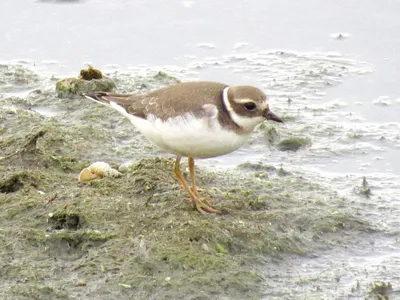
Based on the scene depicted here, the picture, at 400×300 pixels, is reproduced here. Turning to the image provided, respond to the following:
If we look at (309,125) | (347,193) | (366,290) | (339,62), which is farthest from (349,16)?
(366,290)

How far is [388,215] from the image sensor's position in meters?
6.94

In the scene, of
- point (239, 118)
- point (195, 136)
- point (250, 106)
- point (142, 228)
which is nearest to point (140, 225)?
point (142, 228)

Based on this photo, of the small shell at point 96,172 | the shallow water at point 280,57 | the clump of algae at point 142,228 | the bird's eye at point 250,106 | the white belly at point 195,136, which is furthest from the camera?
the shallow water at point 280,57

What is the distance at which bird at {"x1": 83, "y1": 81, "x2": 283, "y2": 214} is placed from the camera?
6285 millimetres

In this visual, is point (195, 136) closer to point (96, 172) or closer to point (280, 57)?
point (96, 172)

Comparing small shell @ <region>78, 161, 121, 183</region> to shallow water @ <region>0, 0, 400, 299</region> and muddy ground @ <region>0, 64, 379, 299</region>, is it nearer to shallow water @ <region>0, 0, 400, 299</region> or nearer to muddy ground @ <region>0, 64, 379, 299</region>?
muddy ground @ <region>0, 64, 379, 299</region>

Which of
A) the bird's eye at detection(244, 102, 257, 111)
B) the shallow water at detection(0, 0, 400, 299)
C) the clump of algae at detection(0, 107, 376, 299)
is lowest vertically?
the clump of algae at detection(0, 107, 376, 299)

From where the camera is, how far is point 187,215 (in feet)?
21.4

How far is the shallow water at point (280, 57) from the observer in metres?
8.04

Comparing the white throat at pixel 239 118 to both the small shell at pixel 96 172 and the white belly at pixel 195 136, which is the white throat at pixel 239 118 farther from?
the small shell at pixel 96 172

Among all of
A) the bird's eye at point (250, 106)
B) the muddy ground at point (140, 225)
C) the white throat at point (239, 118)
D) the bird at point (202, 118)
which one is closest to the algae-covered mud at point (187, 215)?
the muddy ground at point (140, 225)

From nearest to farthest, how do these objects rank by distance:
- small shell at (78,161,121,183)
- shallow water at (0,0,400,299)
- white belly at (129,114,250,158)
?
white belly at (129,114,250,158)
small shell at (78,161,121,183)
shallow water at (0,0,400,299)

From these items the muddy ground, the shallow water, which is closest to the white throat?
the muddy ground

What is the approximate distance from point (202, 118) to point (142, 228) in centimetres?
89
